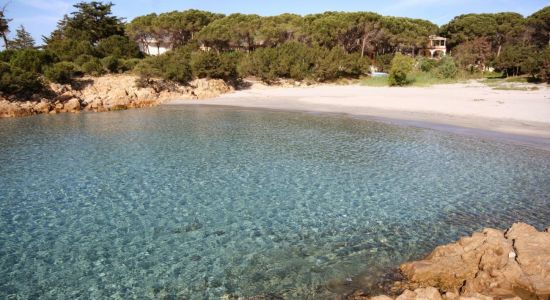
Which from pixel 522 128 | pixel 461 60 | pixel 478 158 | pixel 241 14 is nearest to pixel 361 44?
pixel 461 60

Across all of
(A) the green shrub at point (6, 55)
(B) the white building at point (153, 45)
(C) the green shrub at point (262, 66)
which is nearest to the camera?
(A) the green shrub at point (6, 55)

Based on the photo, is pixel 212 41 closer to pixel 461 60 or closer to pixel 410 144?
pixel 461 60

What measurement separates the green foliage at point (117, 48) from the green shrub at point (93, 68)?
15.8 feet

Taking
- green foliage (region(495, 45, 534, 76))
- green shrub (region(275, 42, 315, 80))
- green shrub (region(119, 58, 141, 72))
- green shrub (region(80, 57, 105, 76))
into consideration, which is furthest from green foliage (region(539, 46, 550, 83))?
green shrub (region(80, 57, 105, 76))

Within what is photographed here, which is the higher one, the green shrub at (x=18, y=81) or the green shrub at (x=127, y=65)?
the green shrub at (x=127, y=65)

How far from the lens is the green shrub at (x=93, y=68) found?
126ft

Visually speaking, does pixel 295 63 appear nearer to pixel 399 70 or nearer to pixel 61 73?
pixel 399 70

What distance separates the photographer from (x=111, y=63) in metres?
40.3

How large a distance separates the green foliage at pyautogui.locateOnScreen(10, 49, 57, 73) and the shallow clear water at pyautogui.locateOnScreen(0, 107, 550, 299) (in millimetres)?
18798

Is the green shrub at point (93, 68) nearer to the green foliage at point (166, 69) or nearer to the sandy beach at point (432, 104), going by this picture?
the green foliage at point (166, 69)

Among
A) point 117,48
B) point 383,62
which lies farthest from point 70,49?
point 383,62

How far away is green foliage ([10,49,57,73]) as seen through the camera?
3461 cm

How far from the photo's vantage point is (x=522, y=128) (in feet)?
63.7

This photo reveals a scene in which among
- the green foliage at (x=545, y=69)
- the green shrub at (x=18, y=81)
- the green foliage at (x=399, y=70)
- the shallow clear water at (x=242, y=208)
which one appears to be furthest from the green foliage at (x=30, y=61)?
the green foliage at (x=545, y=69)
